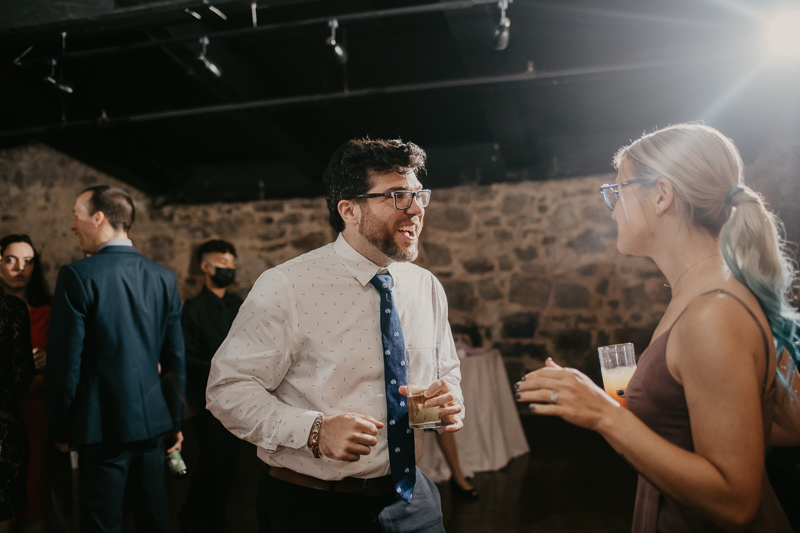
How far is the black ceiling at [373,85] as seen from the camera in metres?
3.16

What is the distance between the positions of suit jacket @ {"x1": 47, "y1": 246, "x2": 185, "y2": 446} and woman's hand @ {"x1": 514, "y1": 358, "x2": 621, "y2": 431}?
5.97 feet

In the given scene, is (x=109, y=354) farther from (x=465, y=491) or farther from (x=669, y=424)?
(x=465, y=491)

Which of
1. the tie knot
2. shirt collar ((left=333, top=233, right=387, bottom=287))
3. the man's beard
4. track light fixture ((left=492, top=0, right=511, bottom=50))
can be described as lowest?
the tie knot

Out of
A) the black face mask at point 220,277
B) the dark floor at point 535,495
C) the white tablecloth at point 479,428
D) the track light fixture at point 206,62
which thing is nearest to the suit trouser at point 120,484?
the dark floor at point 535,495

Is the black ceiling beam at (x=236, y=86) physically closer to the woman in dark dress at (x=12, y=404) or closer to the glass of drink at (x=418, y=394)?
the woman in dark dress at (x=12, y=404)

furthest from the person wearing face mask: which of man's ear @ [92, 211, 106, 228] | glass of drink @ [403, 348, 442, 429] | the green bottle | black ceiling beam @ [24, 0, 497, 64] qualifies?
glass of drink @ [403, 348, 442, 429]

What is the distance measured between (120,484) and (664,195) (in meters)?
2.23

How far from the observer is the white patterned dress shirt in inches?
47.0

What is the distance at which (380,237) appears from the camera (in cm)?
142

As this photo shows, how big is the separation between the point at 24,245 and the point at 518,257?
13.4ft

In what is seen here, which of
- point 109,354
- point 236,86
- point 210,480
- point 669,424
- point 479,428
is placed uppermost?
point 236,86

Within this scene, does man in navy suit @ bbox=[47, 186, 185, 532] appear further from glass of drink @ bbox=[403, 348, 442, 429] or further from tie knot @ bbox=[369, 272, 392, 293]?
glass of drink @ bbox=[403, 348, 442, 429]

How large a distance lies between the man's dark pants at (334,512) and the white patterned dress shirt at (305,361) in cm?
6

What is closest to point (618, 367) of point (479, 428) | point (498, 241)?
point (479, 428)
